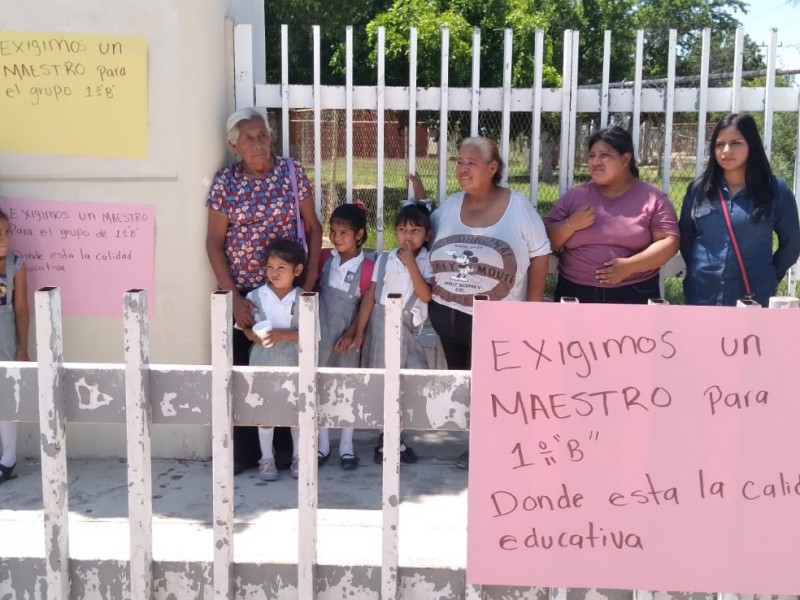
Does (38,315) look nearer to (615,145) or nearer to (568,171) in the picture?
(615,145)

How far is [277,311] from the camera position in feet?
12.6

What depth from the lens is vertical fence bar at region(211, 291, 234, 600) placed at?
7.09 feet

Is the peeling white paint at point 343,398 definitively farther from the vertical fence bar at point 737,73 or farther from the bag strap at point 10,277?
the vertical fence bar at point 737,73

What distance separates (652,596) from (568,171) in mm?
2520

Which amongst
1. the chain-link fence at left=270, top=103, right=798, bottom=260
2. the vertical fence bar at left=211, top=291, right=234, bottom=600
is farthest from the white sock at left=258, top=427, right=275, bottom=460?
the chain-link fence at left=270, top=103, right=798, bottom=260

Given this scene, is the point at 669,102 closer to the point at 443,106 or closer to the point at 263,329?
the point at 443,106

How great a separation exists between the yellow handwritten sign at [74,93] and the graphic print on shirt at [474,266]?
149 cm

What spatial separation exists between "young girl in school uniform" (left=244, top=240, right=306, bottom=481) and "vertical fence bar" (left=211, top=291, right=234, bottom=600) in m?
1.52

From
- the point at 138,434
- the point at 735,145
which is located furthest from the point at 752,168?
the point at 138,434

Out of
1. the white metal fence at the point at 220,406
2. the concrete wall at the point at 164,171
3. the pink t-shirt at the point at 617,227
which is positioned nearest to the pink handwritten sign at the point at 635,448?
the white metal fence at the point at 220,406

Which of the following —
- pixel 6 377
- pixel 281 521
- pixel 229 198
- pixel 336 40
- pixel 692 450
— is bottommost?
pixel 281 521

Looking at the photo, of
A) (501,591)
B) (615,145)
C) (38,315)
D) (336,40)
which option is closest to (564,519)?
(501,591)

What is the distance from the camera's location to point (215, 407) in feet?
7.22

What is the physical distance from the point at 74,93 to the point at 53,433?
7.02 feet
